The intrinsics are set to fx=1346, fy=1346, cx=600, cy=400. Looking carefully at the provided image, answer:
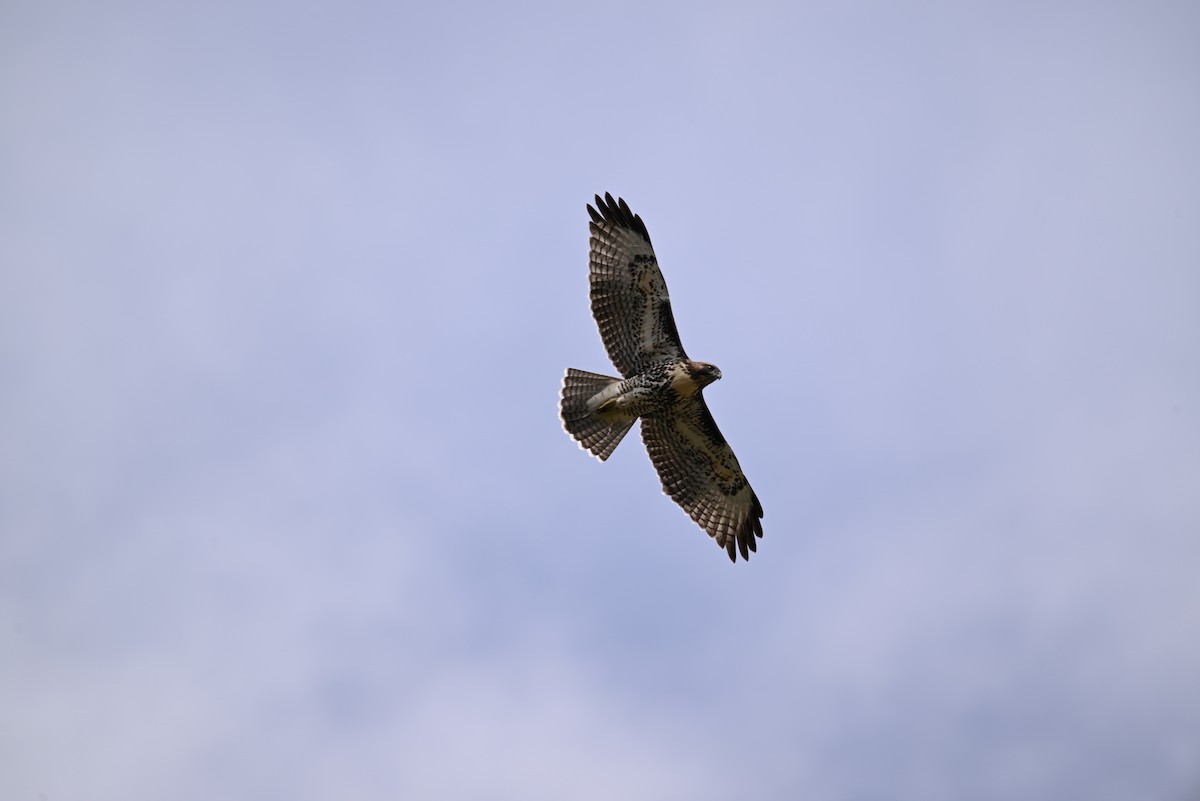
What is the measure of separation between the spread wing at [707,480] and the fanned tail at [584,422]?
0.58 metres

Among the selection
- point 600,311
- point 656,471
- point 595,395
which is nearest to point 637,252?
point 600,311

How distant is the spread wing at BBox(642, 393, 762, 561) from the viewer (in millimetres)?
16781

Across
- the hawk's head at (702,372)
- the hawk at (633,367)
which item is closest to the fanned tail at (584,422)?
the hawk at (633,367)

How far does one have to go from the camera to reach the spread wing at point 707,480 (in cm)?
1678

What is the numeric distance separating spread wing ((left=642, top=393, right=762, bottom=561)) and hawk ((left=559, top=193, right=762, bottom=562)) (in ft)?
0.09

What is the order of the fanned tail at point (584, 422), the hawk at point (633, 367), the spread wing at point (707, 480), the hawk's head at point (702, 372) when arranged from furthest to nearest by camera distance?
1. the spread wing at point (707, 480)
2. the fanned tail at point (584, 422)
3. the hawk at point (633, 367)
4. the hawk's head at point (702, 372)

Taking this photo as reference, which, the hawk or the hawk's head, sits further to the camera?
the hawk

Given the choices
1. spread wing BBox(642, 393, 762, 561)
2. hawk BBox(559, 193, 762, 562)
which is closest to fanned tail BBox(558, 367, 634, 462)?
hawk BBox(559, 193, 762, 562)

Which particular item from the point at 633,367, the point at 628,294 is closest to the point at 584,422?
the point at 633,367

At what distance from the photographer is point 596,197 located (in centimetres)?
1612

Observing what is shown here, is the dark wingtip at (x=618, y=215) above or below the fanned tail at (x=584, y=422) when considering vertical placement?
above

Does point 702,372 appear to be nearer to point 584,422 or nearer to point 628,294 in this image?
point 628,294

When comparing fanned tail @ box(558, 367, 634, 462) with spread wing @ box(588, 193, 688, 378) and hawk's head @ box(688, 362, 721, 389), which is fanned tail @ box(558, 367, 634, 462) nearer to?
spread wing @ box(588, 193, 688, 378)

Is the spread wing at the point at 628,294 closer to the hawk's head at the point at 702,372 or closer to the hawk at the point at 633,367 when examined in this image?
the hawk at the point at 633,367
